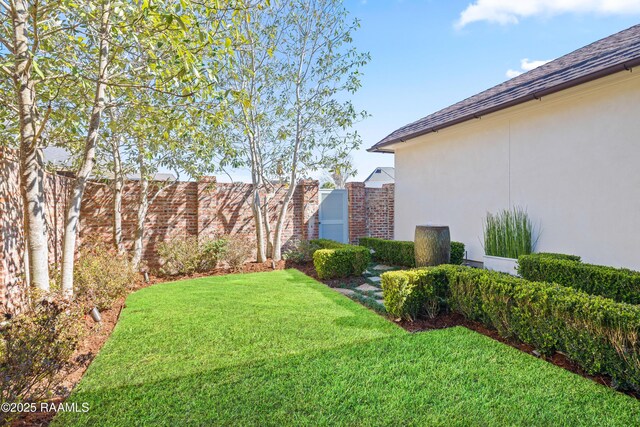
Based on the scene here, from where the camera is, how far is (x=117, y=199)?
7.89 m

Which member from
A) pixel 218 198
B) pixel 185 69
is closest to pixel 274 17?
pixel 218 198

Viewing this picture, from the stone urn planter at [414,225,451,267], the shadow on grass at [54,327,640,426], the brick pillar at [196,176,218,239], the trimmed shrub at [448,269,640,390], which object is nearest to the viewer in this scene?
the shadow on grass at [54,327,640,426]

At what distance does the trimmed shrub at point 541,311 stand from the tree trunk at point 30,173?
14.8ft

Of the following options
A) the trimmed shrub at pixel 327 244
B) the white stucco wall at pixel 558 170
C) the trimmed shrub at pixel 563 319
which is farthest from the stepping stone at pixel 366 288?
the white stucco wall at pixel 558 170

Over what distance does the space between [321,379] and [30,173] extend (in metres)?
4.13

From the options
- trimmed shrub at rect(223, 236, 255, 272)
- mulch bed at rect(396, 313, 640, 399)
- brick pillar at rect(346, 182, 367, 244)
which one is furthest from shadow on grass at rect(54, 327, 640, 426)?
brick pillar at rect(346, 182, 367, 244)

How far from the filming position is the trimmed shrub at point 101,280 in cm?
513

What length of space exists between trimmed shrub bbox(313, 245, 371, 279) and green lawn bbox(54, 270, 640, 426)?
279 cm

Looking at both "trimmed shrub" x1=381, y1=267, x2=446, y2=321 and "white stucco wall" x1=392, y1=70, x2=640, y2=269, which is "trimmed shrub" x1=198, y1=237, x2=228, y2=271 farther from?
"white stucco wall" x1=392, y1=70, x2=640, y2=269

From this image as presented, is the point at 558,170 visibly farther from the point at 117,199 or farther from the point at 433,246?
the point at 117,199

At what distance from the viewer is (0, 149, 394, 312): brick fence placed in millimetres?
3934

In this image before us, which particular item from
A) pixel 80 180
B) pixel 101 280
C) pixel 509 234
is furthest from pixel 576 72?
pixel 101 280

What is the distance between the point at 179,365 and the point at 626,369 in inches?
161

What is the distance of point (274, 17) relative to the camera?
8.84 metres
